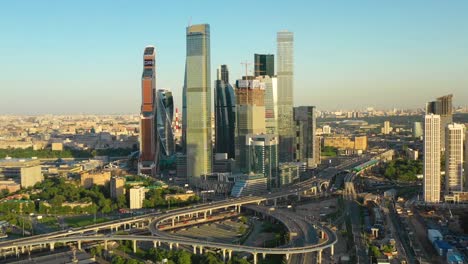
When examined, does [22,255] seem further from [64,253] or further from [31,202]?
[31,202]

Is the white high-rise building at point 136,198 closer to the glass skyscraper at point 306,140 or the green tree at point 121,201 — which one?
the green tree at point 121,201

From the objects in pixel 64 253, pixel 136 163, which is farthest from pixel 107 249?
pixel 136 163

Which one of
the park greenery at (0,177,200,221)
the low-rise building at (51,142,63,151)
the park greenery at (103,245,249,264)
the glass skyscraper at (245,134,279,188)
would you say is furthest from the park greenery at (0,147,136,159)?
the park greenery at (103,245,249,264)

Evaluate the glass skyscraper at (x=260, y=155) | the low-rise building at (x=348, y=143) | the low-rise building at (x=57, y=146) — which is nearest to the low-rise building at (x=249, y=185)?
the glass skyscraper at (x=260, y=155)

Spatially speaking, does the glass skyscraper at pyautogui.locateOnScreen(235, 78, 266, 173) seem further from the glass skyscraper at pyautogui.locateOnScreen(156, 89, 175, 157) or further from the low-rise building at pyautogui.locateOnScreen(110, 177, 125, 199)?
the low-rise building at pyautogui.locateOnScreen(110, 177, 125, 199)

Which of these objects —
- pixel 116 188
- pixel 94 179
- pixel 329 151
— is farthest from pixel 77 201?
pixel 329 151

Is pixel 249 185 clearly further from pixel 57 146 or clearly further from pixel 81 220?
pixel 57 146
